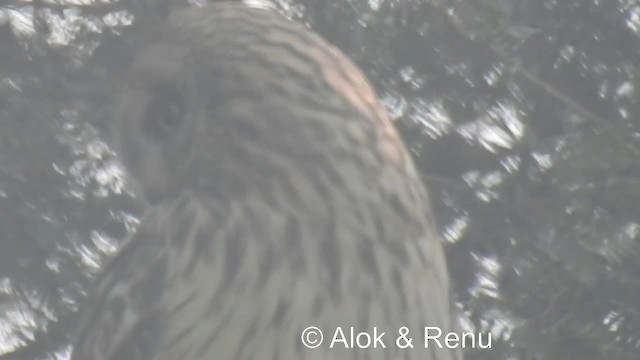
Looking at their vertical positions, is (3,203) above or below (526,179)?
below

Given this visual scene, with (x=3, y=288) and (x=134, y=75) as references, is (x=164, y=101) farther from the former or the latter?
(x=3, y=288)

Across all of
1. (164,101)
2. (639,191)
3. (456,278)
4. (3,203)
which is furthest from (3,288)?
(639,191)

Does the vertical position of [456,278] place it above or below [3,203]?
above

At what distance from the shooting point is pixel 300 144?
3543mm

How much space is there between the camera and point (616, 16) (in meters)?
3.66

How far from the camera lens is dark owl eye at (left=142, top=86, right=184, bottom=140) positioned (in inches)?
141

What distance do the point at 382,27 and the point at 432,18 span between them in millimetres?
74

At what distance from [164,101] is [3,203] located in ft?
0.97

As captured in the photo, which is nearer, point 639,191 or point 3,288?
point 639,191

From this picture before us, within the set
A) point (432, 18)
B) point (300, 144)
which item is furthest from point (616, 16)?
point (300, 144)

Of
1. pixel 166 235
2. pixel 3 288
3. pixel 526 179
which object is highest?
pixel 526 179

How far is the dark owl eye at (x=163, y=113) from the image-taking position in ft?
11.8

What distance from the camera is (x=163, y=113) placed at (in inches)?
143

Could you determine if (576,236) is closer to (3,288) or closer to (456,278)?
(456,278)
